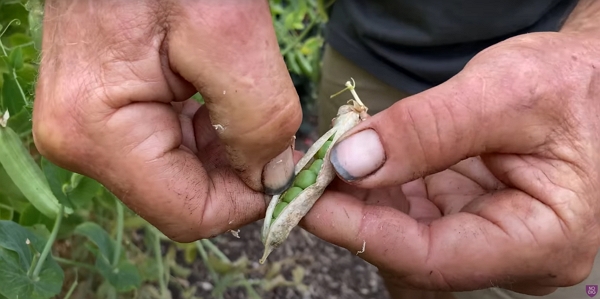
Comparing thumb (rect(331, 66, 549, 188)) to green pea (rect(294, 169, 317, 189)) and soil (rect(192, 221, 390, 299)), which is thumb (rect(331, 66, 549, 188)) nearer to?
green pea (rect(294, 169, 317, 189))

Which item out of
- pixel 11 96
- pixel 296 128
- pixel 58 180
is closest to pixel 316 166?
pixel 296 128

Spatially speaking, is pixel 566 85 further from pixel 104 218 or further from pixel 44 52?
pixel 104 218

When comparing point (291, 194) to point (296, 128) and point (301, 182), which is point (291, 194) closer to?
point (301, 182)

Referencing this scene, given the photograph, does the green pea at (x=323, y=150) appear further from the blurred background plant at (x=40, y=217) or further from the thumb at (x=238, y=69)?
the blurred background plant at (x=40, y=217)

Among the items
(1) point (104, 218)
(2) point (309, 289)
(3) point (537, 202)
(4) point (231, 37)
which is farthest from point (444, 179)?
(2) point (309, 289)

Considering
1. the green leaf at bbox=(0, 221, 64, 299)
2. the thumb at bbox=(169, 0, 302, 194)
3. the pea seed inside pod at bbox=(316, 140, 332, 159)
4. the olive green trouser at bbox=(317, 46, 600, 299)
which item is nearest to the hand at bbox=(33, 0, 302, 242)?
the thumb at bbox=(169, 0, 302, 194)

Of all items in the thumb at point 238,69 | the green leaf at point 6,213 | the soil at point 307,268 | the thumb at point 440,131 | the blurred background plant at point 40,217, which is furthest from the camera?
the soil at point 307,268
